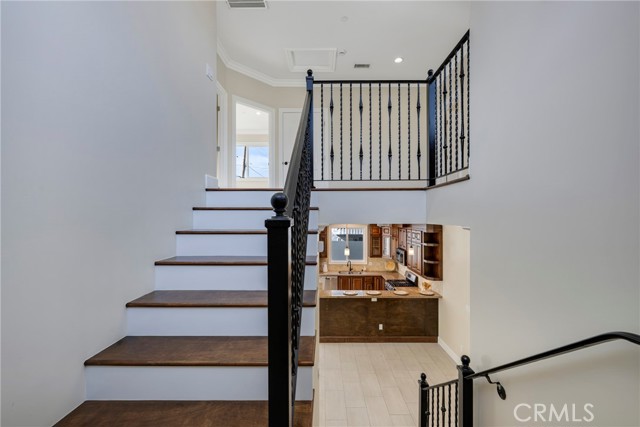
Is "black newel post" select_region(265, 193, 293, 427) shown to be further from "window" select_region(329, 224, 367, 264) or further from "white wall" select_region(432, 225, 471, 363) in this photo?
"window" select_region(329, 224, 367, 264)

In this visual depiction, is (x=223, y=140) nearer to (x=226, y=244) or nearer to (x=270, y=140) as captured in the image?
(x=270, y=140)

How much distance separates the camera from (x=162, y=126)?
2.09 metres

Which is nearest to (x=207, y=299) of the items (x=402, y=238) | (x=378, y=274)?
(x=402, y=238)

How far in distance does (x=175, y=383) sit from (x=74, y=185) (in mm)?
959

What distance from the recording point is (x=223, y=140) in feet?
17.2

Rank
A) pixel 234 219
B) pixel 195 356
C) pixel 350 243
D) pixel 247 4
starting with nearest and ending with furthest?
pixel 195 356 → pixel 234 219 → pixel 247 4 → pixel 350 243

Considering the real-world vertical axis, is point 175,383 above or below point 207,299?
below

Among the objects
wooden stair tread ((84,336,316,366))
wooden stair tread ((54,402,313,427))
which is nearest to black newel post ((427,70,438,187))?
wooden stair tread ((84,336,316,366))

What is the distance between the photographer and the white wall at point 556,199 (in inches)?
43.4

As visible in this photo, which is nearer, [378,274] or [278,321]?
[278,321]

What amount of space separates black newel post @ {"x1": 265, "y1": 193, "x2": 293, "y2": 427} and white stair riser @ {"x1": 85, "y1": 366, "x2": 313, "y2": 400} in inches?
17.5

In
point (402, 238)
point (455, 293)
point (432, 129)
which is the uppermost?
point (432, 129)

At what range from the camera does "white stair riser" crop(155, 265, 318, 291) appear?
1868mm

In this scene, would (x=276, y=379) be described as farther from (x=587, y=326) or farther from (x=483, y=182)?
(x=483, y=182)
